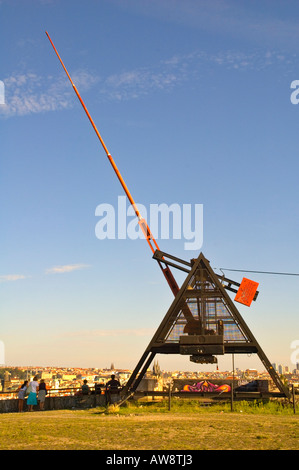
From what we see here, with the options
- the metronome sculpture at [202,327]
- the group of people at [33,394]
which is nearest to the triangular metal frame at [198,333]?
the metronome sculpture at [202,327]

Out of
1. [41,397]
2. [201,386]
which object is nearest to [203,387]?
[201,386]

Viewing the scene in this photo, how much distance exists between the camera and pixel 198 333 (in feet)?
84.7

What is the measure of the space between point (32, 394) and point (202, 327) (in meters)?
8.56

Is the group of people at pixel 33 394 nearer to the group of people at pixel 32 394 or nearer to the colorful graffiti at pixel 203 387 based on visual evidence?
the group of people at pixel 32 394

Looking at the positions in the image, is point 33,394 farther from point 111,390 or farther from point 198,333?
point 198,333

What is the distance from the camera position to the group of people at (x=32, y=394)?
79.7 ft

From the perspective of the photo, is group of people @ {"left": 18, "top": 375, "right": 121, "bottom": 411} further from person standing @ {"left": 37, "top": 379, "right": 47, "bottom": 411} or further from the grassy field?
the grassy field

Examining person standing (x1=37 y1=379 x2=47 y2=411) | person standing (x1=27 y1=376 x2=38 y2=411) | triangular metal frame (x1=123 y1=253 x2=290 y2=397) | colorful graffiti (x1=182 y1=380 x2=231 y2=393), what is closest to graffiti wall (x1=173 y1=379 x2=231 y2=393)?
colorful graffiti (x1=182 y1=380 x2=231 y2=393)

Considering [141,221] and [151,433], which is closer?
[151,433]

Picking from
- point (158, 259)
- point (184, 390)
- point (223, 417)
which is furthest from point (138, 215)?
point (223, 417)

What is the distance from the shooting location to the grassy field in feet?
42.4

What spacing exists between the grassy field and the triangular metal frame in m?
4.15
